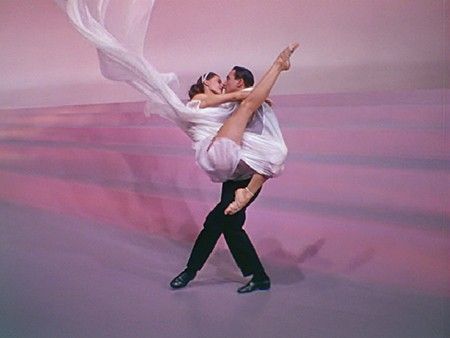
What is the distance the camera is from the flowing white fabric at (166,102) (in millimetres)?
1323

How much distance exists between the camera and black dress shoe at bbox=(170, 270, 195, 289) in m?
1.44

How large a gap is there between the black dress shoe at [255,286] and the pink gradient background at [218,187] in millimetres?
43

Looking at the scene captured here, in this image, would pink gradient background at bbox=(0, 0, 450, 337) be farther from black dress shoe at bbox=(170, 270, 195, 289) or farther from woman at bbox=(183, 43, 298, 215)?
woman at bbox=(183, 43, 298, 215)

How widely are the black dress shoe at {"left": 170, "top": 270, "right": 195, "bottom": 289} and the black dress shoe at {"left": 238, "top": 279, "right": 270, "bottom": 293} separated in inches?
4.8

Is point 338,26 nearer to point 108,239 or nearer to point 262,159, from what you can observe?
point 262,159

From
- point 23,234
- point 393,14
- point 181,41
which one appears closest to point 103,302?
point 23,234

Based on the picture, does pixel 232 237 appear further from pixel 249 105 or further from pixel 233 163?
pixel 249 105

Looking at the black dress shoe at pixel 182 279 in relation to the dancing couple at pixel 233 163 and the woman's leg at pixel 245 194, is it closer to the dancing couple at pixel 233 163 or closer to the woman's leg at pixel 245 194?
the dancing couple at pixel 233 163

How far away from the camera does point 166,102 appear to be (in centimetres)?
137

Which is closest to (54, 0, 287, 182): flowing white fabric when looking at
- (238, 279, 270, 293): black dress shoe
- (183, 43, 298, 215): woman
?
(183, 43, 298, 215): woman

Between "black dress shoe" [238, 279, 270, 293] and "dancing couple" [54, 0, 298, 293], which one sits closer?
"dancing couple" [54, 0, 298, 293]

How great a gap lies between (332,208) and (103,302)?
0.71m

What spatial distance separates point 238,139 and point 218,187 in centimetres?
67

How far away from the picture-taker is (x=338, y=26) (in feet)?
6.38
